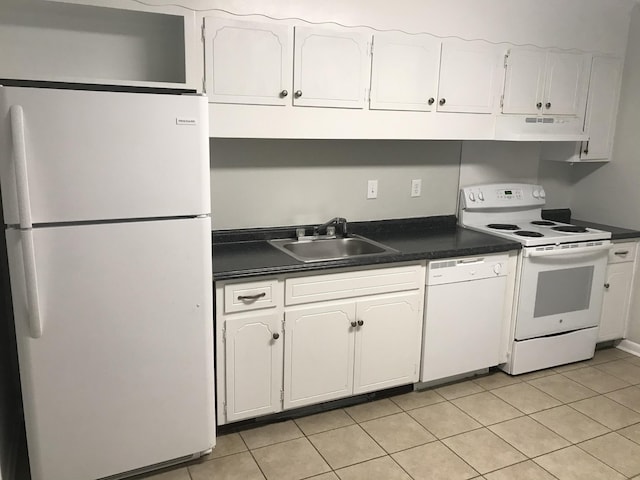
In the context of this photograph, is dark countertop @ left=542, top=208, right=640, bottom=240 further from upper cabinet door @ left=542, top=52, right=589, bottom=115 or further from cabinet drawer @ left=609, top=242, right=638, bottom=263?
upper cabinet door @ left=542, top=52, right=589, bottom=115

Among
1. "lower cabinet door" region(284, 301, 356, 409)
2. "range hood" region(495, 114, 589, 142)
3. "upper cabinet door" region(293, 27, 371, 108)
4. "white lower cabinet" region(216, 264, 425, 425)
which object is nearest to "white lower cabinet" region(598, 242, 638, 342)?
"range hood" region(495, 114, 589, 142)

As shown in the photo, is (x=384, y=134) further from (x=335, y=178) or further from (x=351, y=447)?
(x=351, y=447)

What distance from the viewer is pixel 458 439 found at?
269 cm

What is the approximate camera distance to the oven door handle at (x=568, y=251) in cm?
319

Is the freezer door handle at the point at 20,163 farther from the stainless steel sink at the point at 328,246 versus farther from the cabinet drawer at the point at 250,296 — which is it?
the stainless steel sink at the point at 328,246

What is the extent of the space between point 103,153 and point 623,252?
3.37m

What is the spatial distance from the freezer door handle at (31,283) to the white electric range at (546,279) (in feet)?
8.40

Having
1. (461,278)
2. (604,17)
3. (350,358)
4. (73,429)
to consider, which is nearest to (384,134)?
(461,278)

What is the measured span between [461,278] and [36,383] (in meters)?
2.16

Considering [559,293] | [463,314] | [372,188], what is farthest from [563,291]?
[372,188]

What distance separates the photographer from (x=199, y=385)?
92.0 inches

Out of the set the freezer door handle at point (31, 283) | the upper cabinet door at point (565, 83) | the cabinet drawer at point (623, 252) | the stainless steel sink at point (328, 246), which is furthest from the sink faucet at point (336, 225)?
the cabinet drawer at point (623, 252)

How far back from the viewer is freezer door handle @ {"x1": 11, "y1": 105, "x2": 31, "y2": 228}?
1.81 metres

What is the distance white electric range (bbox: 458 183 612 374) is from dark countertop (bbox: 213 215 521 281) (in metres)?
0.16
